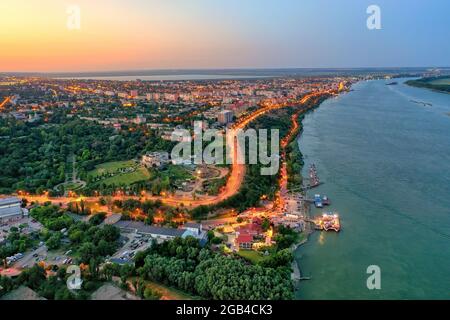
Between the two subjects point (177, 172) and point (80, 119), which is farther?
point (80, 119)

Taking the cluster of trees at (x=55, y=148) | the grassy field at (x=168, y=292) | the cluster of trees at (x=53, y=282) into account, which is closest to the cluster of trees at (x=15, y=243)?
the cluster of trees at (x=53, y=282)

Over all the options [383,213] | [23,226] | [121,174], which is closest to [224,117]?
[121,174]

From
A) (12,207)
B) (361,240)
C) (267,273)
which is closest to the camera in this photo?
(267,273)

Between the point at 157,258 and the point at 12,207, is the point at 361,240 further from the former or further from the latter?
the point at 12,207

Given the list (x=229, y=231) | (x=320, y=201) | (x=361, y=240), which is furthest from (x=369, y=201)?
(x=229, y=231)

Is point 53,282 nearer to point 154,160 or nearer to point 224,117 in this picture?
point 154,160

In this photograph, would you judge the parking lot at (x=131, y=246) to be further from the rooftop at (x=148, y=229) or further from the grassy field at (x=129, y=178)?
the grassy field at (x=129, y=178)
